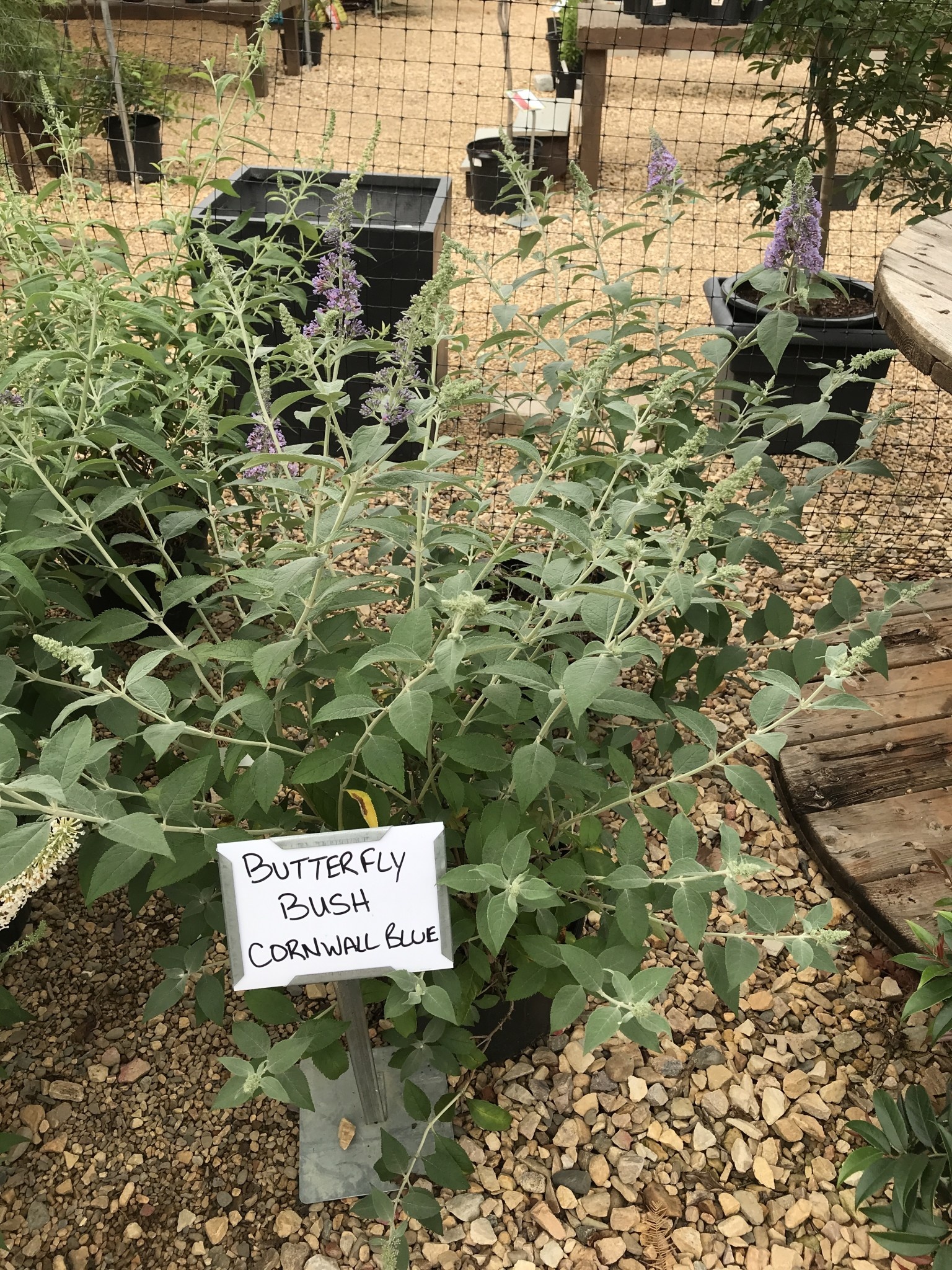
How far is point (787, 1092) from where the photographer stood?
1.50m

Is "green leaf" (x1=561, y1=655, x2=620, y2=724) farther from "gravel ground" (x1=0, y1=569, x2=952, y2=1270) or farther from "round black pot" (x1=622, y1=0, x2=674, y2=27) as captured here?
"round black pot" (x1=622, y1=0, x2=674, y2=27)

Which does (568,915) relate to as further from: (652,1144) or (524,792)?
(652,1144)

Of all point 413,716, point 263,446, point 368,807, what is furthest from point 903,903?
point 263,446

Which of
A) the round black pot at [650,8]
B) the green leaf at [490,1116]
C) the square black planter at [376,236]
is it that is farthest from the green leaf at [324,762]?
the round black pot at [650,8]

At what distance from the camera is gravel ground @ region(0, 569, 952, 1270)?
1.33 m

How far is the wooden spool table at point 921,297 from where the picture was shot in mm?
1311

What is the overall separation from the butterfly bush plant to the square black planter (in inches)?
43.8

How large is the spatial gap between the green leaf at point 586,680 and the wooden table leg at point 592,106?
5448 mm

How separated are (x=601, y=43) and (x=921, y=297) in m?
4.71

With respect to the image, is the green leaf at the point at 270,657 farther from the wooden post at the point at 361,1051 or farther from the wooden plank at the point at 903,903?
the wooden plank at the point at 903,903

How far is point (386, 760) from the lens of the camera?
0.97 m

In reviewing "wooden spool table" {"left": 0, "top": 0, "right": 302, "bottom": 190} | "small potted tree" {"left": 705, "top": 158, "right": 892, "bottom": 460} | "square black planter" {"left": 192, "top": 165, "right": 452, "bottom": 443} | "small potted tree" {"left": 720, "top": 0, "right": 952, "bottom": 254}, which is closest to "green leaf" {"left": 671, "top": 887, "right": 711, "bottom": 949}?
"small potted tree" {"left": 705, "top": 158, "right": 892, "bottom": 460}

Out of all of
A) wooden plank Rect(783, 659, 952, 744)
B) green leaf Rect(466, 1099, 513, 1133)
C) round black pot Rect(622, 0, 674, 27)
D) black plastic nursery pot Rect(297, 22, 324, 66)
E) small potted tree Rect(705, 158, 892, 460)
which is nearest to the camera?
green leaf Rect(466, 1099, 513, 1133)

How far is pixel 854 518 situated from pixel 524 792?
7.15 feet
